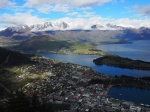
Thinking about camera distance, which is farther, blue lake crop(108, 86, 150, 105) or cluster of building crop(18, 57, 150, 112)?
blue lake crop(108, 86, 150, 105)

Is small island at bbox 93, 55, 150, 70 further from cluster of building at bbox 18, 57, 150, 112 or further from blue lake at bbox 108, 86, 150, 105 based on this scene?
blue lake at bbox 108, 86, 150, 105

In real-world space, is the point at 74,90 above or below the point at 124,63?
below

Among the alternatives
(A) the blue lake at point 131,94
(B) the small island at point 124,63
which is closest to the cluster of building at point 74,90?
(A) the blue lake at point 131,94

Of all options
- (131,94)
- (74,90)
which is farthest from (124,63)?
(74,90)

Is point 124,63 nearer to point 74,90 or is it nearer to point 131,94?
point 131,94

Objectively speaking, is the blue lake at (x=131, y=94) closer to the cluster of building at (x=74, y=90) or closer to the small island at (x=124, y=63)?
the cluster of building at (x=74, y=90)

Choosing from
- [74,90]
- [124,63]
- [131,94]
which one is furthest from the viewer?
[124,63]

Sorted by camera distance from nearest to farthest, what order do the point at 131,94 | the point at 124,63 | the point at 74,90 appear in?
the point at 131,94 < the point at 74,90 < the point at 124,63

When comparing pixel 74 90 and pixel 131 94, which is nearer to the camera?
pixel 131 94

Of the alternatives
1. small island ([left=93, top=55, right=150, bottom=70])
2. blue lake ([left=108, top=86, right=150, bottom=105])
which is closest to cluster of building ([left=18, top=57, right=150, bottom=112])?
blue lake ([left=108, top=86, right=150, bottom=105])
